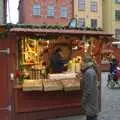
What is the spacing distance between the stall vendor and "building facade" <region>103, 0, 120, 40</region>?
204ft

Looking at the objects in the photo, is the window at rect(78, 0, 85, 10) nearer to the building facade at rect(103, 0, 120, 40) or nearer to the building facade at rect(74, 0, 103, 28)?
the building facade at rect(74, 0, 103, 28)

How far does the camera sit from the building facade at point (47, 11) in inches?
2854

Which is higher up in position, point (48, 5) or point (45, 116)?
point (48, 5)

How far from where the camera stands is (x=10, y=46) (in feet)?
44.2

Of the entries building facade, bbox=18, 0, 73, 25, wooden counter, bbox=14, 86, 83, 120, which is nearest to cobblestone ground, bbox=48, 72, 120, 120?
wooden counter, bbox=14, 86, 83, 120

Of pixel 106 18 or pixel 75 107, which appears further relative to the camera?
pixel 106 18

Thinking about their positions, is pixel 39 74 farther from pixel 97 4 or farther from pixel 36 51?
pixel 97 4

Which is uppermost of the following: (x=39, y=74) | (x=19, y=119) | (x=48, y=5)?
(x=48, y=5)

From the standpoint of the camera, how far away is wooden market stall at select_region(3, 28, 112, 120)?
13.6 metres

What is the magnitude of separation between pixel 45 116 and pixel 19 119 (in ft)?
2.74

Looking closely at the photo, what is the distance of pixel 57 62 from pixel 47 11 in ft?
195

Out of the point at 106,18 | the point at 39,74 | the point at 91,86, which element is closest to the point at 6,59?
the point at 39,74

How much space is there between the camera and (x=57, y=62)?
1476 cm

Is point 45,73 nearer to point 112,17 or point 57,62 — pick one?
point 57,62
